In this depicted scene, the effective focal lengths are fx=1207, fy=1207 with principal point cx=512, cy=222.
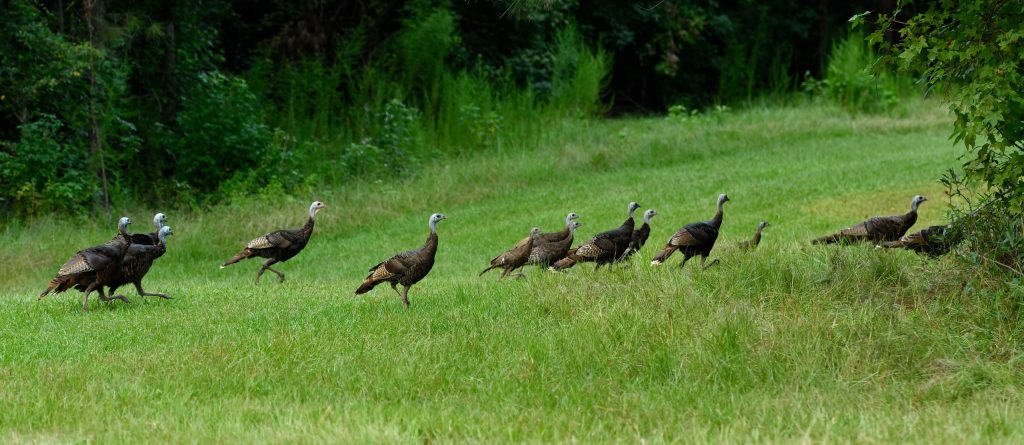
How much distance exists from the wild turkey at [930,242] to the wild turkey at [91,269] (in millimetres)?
7281

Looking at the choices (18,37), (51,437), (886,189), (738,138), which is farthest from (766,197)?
(51,437)

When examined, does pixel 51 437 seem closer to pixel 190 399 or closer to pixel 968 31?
pixel 190 399

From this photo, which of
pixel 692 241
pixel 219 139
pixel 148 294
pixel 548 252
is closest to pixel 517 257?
pixel 548 252

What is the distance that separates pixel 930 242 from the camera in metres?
11.0

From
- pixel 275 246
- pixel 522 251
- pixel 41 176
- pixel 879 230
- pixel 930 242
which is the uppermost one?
pixel 930 242

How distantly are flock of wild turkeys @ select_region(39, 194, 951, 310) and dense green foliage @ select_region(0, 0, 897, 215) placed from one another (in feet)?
19.2

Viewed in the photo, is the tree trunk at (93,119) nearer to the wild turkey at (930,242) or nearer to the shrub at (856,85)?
the wild turkey at (930,242)

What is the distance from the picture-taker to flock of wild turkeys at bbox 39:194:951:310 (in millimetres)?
10930

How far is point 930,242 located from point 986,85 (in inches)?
107

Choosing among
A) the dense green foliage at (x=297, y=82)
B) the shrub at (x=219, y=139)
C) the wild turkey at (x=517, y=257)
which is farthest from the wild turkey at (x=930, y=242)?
Answer: the shrub at (x=219, y=139)

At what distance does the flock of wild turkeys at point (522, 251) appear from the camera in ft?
35.9

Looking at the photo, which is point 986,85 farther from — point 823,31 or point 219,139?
point 823,31

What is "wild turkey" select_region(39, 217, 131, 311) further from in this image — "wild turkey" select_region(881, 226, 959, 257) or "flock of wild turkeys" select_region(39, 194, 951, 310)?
"wild turkey" select_region(881, 226, 959, 257)

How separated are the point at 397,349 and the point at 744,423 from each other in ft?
9.89
